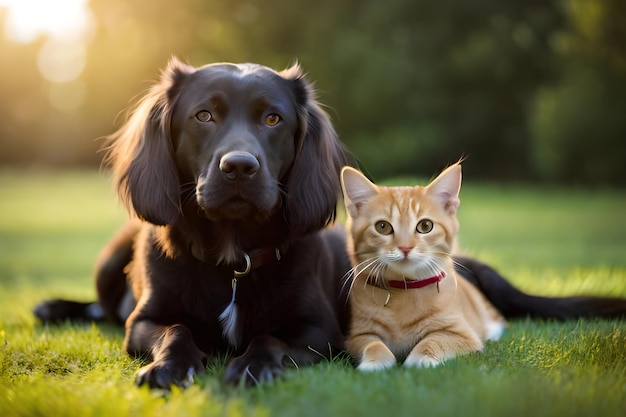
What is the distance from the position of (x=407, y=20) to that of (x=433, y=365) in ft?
48.9

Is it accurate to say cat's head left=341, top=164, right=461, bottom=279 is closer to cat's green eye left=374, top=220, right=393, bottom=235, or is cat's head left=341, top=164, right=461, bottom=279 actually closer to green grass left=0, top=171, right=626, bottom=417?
cat's green eye left=374, top=220, right=393, bottom=235

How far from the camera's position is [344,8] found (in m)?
16.3

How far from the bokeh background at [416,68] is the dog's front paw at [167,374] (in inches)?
450

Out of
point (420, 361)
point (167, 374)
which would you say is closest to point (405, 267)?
point (420, 361)

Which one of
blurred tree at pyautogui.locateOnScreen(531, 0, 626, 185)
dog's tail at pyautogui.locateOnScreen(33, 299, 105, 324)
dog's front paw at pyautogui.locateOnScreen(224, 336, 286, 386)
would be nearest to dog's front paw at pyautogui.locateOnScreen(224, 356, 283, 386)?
dog's front paw at pyautogui.locateOnScreen(224, 336, 286, 386)

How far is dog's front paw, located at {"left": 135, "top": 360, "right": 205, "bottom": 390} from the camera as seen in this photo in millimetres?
2377

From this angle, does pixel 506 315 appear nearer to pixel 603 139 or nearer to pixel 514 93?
pixel 603 139

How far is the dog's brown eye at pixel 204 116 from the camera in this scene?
2.93 metres

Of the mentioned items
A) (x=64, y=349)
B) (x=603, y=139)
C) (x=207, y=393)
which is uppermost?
(x=603, y=139)

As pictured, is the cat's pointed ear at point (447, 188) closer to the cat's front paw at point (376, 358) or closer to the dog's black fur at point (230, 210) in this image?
the dog's black fur at point (230, 210)

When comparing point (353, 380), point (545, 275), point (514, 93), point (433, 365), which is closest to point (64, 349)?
point (353, 380)

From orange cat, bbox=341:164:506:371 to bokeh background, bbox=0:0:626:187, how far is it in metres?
10.7

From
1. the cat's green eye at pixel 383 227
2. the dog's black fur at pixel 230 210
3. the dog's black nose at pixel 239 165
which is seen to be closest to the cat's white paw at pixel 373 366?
the dog's black fur at pixel 230 210

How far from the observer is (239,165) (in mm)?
2619
